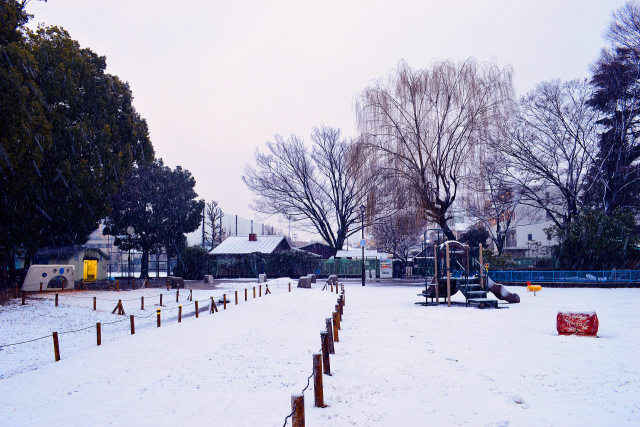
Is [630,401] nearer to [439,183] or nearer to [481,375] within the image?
[481,375]

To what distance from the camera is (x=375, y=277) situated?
43812 mm

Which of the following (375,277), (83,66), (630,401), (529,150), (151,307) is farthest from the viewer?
(375,277)

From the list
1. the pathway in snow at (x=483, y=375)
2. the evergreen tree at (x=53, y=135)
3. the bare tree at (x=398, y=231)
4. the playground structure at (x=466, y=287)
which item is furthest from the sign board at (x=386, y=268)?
the pathway in snow at (x=483, y=375)

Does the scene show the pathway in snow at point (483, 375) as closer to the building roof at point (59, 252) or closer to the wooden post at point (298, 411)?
the wooden post at point (298, 411)

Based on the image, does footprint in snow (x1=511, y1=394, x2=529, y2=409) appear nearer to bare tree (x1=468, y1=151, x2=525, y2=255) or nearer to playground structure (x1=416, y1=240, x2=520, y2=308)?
playground structure (x1=416, y1=240, x2=520, y2=308)

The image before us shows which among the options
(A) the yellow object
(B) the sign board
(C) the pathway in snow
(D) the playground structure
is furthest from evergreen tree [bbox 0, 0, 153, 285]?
(B) the sign board

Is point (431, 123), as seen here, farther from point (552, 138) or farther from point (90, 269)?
point (90, 269)

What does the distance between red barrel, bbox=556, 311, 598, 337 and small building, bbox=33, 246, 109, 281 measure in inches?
1479

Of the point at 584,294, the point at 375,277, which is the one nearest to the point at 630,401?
the point at 584,294

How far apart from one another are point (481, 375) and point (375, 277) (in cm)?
3616

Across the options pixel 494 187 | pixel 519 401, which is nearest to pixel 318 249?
pixel 494 187

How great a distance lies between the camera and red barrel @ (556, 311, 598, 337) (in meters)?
11.0

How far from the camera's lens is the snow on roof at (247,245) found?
45537mm

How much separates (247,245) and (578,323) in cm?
3789
